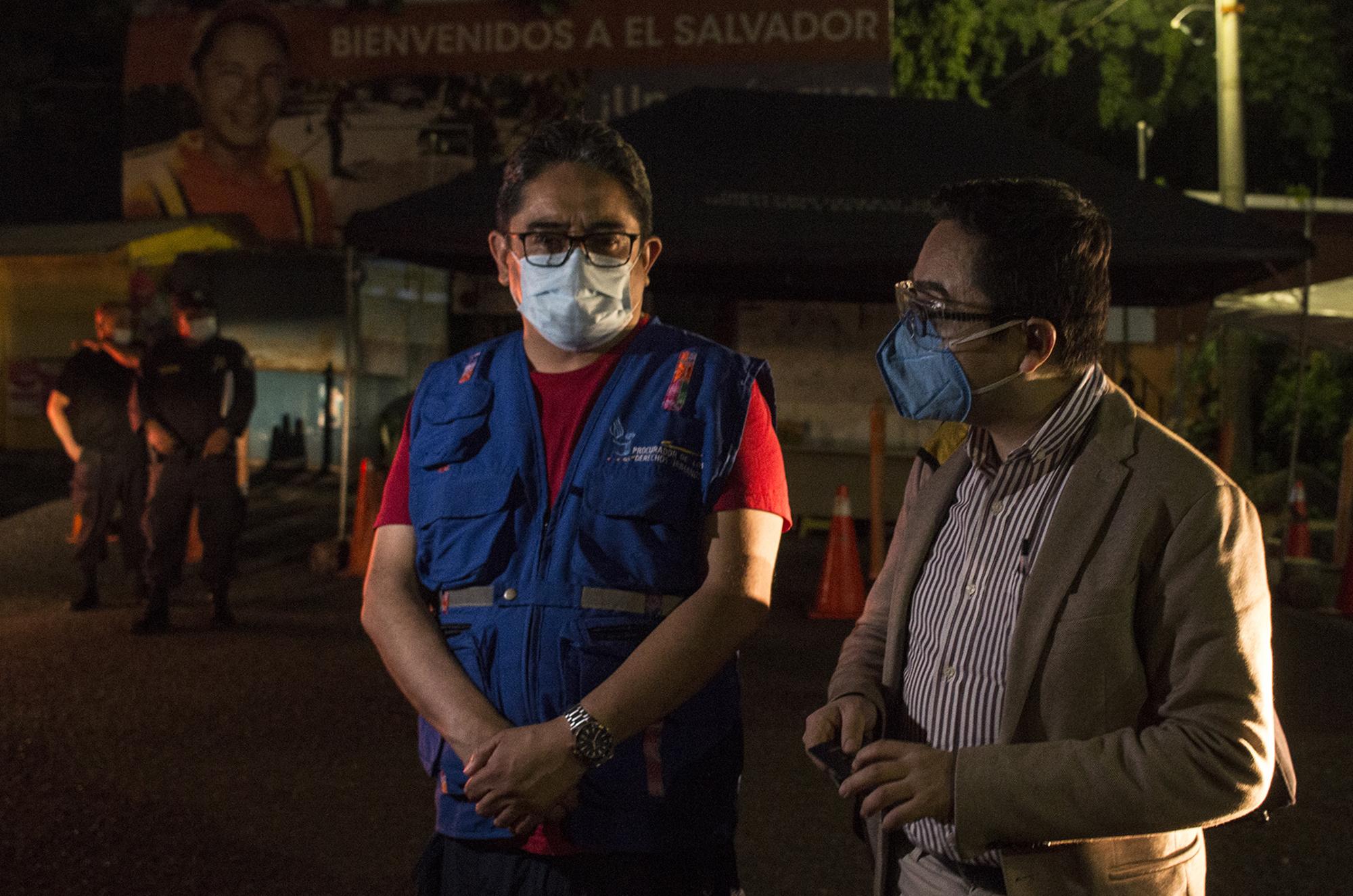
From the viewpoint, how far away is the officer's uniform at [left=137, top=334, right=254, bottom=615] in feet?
26.8

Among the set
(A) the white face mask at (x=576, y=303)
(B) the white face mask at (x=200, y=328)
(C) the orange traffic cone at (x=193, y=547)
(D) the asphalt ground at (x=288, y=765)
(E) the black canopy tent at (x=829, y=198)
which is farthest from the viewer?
(C) the orange traffic cone at (x=193, y=547)

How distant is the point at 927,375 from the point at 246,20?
17.9 metres

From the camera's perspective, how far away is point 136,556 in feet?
30.4

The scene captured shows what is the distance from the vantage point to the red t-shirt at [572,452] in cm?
228

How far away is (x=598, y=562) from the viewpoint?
7.27ft

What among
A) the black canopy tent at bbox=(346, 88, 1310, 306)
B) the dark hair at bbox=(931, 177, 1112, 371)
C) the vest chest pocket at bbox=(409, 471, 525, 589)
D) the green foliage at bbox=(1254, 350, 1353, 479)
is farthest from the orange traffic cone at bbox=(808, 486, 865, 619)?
the green foliage at bbox=(1254, 350, 1353, 479)

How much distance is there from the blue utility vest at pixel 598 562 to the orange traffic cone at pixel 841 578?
6.78 m

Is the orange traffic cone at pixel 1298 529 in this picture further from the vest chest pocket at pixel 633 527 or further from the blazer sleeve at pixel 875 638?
the vest chest pocket at pixel 633 527

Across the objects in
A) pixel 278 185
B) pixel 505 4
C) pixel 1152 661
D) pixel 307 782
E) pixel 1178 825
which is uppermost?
pixel 505 4

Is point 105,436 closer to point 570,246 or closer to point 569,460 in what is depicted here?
point 570,246

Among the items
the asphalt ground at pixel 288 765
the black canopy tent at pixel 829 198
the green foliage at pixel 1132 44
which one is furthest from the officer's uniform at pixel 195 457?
the green foliage at pixel 1132 44

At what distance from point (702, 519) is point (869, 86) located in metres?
14.1

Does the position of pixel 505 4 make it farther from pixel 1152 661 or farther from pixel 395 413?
pixel 1152 661

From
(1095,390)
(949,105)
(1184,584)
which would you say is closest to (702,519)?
(1095,390)
